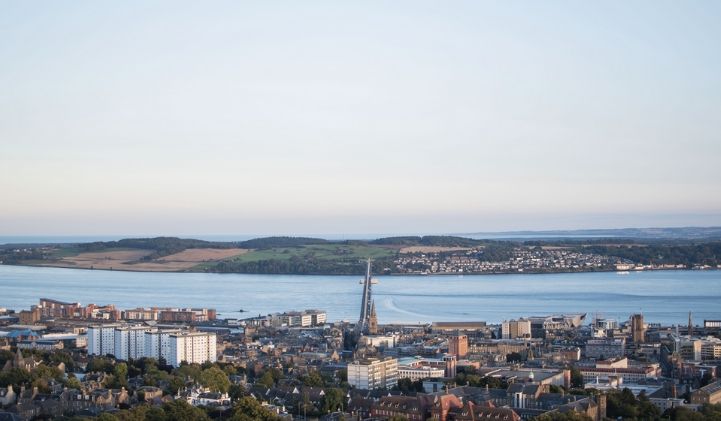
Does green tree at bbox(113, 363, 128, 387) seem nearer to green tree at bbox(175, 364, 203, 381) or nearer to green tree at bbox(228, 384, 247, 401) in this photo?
green tree at bbox(175, 364, 203, 381)

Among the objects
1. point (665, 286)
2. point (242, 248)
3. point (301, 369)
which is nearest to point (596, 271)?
point (665, 286)

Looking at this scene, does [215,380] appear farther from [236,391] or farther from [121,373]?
[121,373]

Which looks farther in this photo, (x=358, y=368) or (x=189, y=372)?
(x=358, y=368)

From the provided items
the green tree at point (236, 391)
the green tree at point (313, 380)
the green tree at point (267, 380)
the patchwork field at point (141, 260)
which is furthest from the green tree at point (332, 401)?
the patchwork field at point (141, 260)

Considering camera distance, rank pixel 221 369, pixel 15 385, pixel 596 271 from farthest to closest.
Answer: pixel 596 271, pixel 221 369, pixel 15 385

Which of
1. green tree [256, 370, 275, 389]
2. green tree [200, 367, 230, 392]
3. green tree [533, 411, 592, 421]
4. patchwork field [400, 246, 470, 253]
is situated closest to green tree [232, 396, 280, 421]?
green tree [200, 367, 230, 392]

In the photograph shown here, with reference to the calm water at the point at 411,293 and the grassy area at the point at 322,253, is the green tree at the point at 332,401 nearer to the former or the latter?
the calm water at the point at 411,293

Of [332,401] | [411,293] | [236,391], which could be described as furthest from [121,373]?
[411,293]

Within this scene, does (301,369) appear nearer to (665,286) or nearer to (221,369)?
(221,369)
